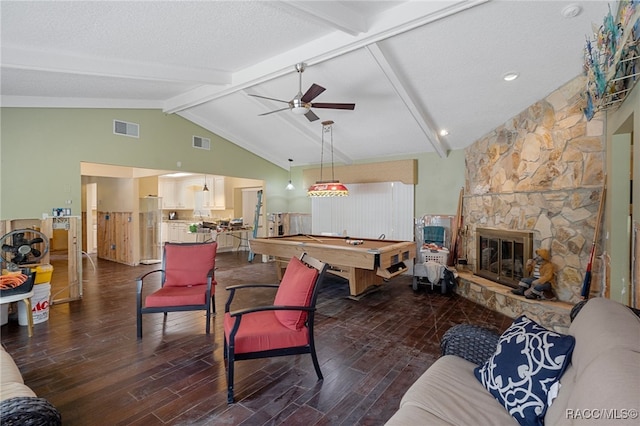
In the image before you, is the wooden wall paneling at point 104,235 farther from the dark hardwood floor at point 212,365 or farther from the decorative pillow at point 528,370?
the decorative pillow at point 528,370

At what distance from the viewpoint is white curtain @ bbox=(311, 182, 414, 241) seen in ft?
21.6

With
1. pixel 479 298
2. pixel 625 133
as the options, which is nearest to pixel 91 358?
pixel 479 298

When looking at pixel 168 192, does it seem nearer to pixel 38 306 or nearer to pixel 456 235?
pixel 38 306

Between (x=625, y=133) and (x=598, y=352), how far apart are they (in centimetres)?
298

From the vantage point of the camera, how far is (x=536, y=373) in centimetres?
141

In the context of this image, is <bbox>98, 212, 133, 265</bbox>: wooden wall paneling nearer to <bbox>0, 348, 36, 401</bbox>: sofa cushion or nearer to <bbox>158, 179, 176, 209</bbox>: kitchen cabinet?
<bbox>158, 179, 176, 209</bbox>: kitchen cabinet

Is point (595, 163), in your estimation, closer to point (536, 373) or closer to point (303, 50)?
point (536, 373)

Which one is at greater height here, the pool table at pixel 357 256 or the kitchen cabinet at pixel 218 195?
the kitchen cabinet at pixel 218 195

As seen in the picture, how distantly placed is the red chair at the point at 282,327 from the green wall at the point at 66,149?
13.2 ft

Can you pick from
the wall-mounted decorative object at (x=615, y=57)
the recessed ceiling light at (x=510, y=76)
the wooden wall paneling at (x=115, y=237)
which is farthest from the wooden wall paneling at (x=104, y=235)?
the wall-mounted decorative object at (x=615, y=57)

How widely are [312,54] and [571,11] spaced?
257 cm

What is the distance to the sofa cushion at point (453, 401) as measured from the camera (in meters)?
1.37

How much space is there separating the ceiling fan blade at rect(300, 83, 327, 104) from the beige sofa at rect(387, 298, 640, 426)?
2.81 meters

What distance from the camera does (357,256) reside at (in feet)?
13.1
